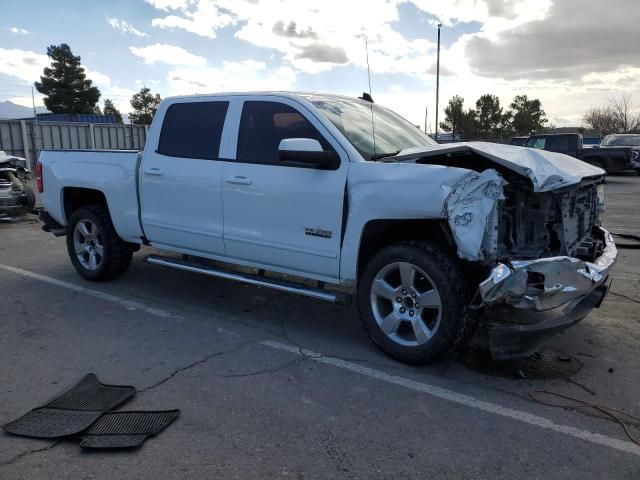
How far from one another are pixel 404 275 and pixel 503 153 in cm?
112

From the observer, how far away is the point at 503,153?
3.93m

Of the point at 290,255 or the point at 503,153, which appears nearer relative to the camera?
the point at 503,153

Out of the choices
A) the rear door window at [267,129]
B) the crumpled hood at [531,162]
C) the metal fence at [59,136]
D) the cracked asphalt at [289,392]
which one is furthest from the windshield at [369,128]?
the metal fence at [59,136]

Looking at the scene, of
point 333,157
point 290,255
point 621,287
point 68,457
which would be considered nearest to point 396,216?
point 333,157

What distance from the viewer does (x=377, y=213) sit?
13.4ft

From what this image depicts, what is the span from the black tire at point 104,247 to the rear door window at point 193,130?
1200mm

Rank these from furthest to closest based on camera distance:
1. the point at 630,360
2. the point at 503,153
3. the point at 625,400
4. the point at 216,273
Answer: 1. the point at 216,273
2. the point at 630,360
3. the point at 503,153
4. the point at 625,400

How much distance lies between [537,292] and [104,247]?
4646 millimetres

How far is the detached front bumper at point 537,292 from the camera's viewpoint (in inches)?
138

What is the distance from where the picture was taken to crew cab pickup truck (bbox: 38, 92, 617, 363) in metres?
3.68

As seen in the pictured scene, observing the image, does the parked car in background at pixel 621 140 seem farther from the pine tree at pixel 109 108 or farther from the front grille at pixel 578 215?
the pine tree at pixel 109 108

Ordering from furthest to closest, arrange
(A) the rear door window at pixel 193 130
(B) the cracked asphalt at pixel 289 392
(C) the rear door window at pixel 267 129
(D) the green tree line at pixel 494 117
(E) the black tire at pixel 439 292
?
(D) the green tree line at pixel 494 117
(A) the rear door window at pixel 193 130
(C) the rear door window at pixel 267 129
(E) the black tire at pixel 439 292
(B) the cracked asphalt at pixel 289 392

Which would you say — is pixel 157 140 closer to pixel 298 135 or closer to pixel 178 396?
pixel 298 135

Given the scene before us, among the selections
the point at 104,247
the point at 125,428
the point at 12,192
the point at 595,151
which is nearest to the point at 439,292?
the point at 125,428
